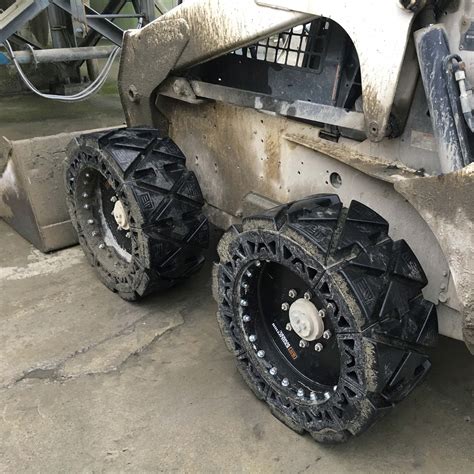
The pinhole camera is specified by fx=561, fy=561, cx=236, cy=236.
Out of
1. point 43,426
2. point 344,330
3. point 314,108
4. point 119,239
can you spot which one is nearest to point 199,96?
point 314,108

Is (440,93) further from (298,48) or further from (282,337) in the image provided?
(282,337)

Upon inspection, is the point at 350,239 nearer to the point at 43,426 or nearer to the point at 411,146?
the point at 411,146

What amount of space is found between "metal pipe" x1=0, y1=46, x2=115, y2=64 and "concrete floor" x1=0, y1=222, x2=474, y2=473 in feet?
7.78

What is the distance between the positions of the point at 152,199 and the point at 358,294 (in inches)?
44.2

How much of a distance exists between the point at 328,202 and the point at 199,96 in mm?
940

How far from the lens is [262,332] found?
2.12 m

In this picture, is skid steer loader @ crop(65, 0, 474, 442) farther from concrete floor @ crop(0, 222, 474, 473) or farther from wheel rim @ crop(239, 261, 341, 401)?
concrete floor @ crop(0, 222, 474, 473)

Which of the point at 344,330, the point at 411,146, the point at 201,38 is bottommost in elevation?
the point at 344,330

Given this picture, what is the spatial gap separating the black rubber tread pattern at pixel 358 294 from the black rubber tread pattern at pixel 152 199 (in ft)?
2.13

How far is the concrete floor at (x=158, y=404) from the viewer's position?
6.35ft

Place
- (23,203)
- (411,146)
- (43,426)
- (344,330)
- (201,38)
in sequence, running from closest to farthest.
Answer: (344,330)
(411,146)
(43,426)
(201,38)
(23,203)

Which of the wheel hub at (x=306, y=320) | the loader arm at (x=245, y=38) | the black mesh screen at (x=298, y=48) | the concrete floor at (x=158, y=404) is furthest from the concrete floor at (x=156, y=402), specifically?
the black mesh screen at (x=298, y=48)

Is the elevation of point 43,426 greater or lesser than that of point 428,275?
lesser

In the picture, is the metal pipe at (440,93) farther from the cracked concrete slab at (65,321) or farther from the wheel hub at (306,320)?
the cracked concrete slab at (65,321)
